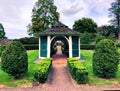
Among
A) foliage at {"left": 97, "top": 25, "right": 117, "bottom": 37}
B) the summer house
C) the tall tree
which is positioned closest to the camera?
the summer house

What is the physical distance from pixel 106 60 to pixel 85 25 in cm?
4920

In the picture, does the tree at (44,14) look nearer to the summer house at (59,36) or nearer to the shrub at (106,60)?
the summer house at (59,36)

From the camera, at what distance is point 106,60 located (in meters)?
14.4

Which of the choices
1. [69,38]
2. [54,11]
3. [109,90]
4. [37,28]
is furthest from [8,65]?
[54,11]

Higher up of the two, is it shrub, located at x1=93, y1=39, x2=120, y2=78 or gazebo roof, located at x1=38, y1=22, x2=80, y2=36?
gazebo roof, located at x1=38, y1=22, x2=80, y2=36

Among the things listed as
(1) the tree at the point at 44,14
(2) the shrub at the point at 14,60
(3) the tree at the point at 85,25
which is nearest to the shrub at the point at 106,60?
(2) the shrub at the point at 14,60

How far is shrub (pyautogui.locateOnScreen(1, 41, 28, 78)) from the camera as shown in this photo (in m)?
13.6

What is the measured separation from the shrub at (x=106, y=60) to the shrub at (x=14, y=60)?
5.79 meters

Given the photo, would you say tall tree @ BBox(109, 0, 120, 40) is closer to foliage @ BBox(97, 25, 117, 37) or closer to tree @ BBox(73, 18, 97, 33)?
foliage @ BBox(97, 25, 117, 37)

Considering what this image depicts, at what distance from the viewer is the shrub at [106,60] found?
47.0ft

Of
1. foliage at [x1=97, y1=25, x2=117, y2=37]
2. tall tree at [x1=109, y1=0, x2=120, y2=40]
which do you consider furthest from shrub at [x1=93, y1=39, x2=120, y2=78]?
foliage at [x1=97, y1=25, x2=117, y2=37]

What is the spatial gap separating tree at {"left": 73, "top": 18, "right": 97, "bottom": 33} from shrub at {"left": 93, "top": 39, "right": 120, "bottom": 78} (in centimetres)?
4809

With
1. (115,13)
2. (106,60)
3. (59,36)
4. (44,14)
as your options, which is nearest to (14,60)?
(106,60)

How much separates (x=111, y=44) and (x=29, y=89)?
7544mm
